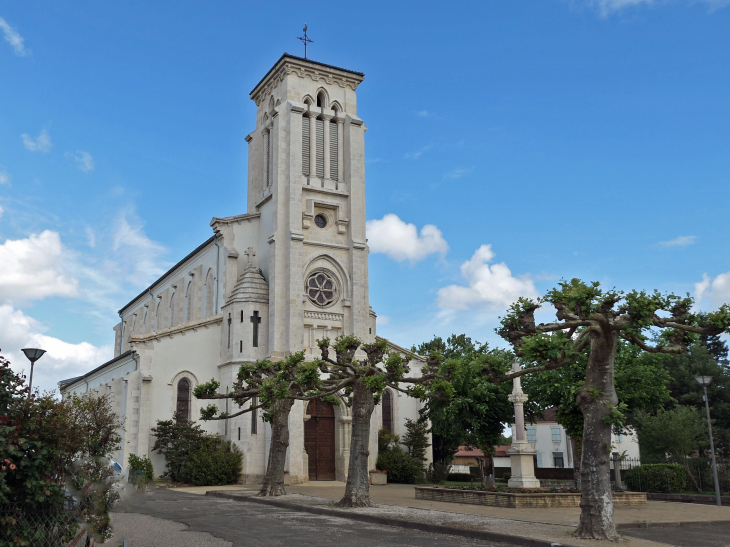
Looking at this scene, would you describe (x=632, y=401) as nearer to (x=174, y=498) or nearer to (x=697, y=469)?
(x=697, y=469)

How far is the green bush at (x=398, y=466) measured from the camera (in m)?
37.2

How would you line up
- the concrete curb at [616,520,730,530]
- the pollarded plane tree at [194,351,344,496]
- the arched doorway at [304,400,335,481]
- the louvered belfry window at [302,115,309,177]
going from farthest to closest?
the louvered belfry window at [302,115,309,177]
the arched doorway at [304,400,335,481]
the pollarded plane tree at [194,351,344,496]
the concrete curb at [616,520,730,530]

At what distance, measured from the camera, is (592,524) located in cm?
1309

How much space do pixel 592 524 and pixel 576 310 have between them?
13.9 feet

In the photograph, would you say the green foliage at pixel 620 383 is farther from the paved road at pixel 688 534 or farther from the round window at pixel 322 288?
the round window at pixel 322 288

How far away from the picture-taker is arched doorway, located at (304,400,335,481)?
36.9 m

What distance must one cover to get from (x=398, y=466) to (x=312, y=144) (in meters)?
19.6

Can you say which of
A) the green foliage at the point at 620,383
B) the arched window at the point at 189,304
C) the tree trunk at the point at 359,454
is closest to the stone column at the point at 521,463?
the green foliage at the point at 620,383

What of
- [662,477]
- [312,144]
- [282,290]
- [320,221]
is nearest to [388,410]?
[282,290]

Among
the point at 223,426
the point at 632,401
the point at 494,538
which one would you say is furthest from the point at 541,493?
the point at 223,426

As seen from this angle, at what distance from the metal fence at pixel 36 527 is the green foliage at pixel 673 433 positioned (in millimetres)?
31282

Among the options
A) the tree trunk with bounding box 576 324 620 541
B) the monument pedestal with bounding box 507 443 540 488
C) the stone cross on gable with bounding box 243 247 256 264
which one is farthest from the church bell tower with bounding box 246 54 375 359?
the tree trunk with bounding box 576 324 620 541

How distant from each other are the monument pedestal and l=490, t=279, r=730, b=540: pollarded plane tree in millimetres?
10442

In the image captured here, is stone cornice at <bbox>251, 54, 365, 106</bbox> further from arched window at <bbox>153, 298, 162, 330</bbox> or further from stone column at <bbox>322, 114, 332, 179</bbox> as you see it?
arched window at <bbox>153, 298, 162, 330</bbox>
